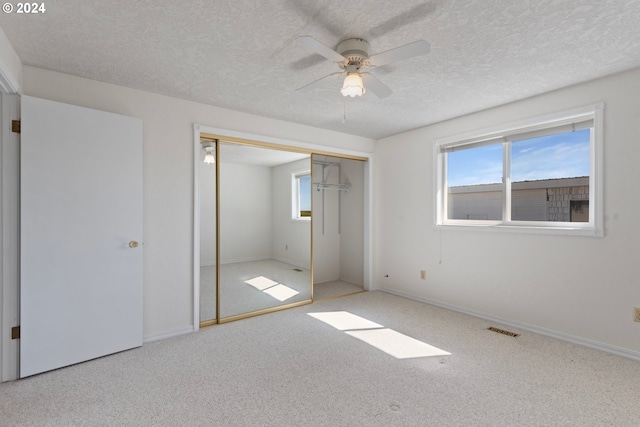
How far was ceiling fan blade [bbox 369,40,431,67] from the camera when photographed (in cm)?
163

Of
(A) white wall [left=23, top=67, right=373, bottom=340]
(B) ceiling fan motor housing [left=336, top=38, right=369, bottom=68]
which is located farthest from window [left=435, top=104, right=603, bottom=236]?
(A) white wall [left=23, top=67, right=373, bottom=340]

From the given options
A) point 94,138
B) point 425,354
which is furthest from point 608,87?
point 94,138

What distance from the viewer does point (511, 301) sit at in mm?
3156

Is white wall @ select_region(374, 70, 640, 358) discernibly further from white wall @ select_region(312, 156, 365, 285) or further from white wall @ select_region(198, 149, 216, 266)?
white wall @ select_region(198, 149, 216, 266)

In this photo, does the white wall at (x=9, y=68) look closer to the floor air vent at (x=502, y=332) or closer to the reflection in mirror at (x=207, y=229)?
the reflection in mirror at (x=207, y=229)

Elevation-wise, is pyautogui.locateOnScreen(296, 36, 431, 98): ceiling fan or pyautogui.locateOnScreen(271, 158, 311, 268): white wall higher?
pyautogui.locateOnScreen(296, 36, 431, 98): ceiling fan

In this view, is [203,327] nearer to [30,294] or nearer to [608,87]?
[30,294]

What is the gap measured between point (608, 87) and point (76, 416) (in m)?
4.65

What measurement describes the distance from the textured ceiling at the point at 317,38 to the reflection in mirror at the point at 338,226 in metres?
1.82

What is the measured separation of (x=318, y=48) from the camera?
1.68 m

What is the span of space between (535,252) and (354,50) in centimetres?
265

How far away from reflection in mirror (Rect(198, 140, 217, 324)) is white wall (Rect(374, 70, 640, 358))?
2.52 metres

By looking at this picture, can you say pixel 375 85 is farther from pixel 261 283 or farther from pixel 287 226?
pixel 261 283

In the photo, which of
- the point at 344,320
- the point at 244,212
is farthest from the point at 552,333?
the point at 244,212
